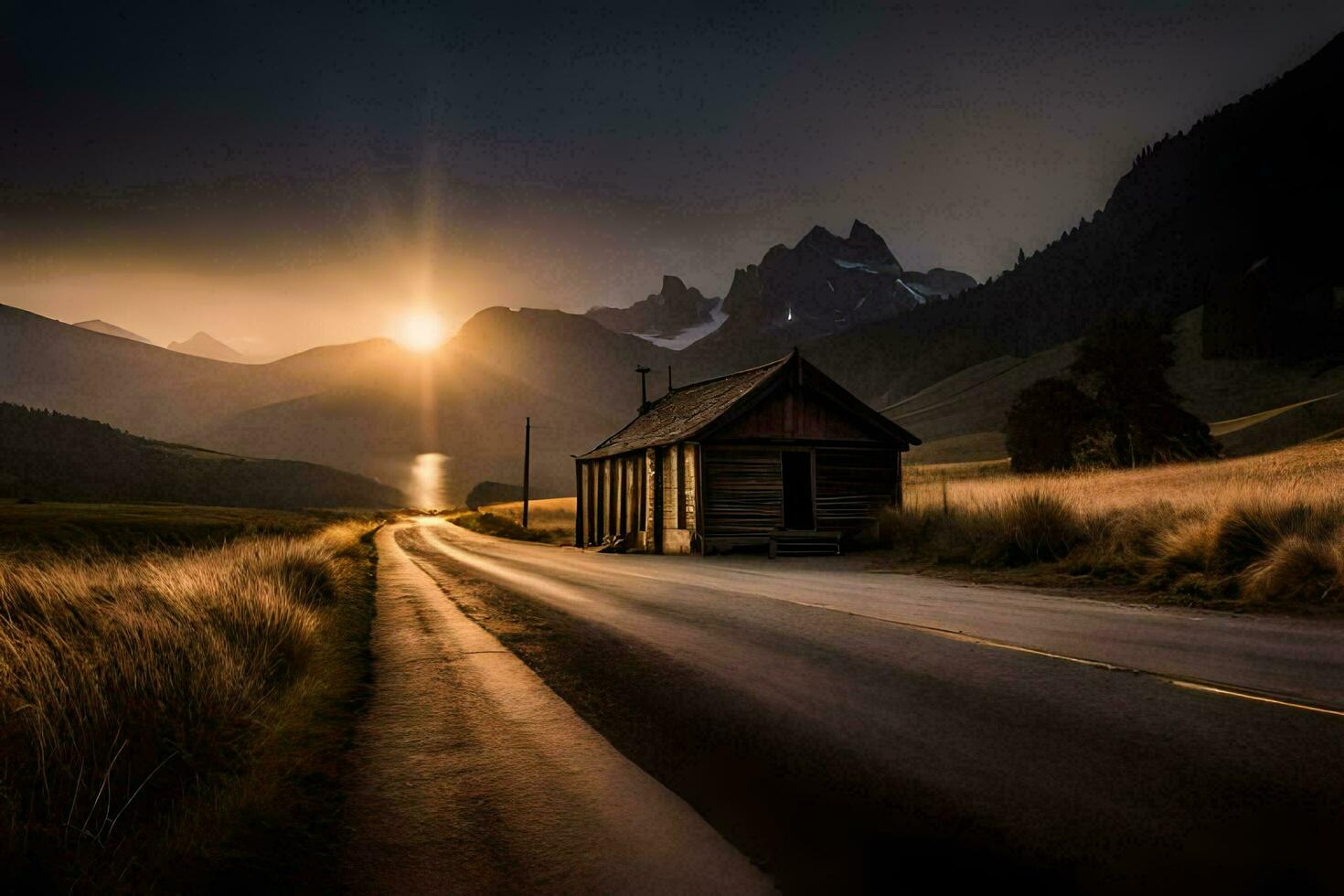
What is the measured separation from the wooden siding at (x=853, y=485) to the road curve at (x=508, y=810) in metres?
19.1

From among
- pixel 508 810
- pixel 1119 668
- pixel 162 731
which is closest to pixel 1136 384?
pixel 1119 668

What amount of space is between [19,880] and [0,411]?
13250 cm

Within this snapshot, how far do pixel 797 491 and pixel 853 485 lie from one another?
2.60 meters

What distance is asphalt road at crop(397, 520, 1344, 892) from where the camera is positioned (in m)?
2.92

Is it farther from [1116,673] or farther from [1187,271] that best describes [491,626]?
[1187,271]

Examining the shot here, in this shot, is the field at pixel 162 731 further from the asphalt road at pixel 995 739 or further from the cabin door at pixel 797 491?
the cabin door at pixel 797 491

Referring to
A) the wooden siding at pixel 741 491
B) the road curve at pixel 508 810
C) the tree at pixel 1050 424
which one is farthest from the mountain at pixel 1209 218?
the road curve at pixel 508 810

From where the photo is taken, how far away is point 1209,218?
152 meters

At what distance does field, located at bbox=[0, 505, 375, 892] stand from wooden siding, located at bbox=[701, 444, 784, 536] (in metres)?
16.5

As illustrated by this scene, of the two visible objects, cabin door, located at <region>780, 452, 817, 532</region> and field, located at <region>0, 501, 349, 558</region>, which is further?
Answer: field, located at <region>0, 501, 349, 558</region>

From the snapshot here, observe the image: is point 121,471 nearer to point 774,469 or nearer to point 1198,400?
point 774,469

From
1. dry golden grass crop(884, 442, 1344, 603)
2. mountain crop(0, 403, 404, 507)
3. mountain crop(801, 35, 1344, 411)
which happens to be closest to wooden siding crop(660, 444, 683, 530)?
dry golden grass crop(884, 442, 1344, 603)

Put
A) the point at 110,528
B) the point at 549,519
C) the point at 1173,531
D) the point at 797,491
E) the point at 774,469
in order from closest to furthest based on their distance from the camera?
the point at 1173,531
the point at 774,469
the point at 797,491
the point at 110,528
the point at 549,519

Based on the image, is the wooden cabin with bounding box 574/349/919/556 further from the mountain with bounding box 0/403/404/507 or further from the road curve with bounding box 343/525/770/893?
the mountain with bounding box 0/403/404/507
